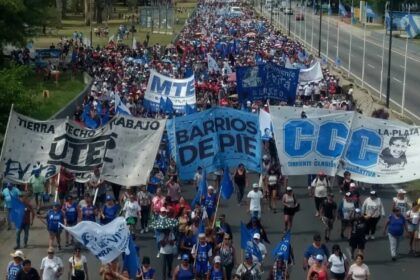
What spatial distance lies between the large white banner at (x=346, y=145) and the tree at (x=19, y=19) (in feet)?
92.7

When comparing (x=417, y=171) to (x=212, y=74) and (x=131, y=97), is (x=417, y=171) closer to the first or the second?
(x=131, y=97)

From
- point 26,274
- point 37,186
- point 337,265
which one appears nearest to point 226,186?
point 37,186

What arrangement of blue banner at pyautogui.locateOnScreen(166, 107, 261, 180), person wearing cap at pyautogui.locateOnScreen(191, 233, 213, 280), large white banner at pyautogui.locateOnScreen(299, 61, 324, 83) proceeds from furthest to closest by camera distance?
large white banner at pyautogui.locateOnScreen(299, 61, 324, 83) < blue banner at pyautogui.locateOnScreen(166, 107, 261, 180) < person wearing cap at pyautogui.locateOnScreen(191, 233, 213, 280)

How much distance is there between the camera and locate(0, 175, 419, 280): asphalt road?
1678cm

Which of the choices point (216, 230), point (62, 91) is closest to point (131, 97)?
point (62, 91)

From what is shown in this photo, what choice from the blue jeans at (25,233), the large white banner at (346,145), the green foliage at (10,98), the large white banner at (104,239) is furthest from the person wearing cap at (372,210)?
the green foliage at (10,98)

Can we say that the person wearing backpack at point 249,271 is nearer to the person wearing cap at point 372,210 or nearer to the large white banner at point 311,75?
the person wearing cap at point 372,210

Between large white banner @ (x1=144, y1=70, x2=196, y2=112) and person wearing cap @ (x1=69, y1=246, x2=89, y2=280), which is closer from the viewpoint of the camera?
person wearing cap @ (x1=69, y1=246, x2=89, y2=280)

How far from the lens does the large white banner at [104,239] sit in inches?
552

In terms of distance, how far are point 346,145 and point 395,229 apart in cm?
199

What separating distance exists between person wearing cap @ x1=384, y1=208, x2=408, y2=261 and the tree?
99.4 feet

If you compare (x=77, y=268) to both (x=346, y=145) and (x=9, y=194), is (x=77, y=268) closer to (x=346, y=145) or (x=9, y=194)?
(x=9, y=194)

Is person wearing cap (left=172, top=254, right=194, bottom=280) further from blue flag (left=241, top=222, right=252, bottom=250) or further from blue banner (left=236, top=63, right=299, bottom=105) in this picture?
blue banner (left=236, top=63, right=299, bottom=105)

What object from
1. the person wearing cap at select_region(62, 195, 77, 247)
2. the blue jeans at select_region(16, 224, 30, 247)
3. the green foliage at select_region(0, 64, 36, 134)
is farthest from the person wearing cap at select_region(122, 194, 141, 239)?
the green foliage at select_region(0, 64, 36, 134)
